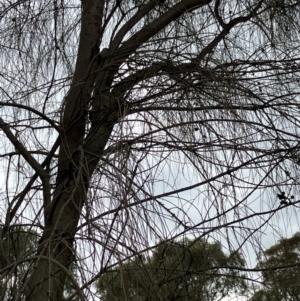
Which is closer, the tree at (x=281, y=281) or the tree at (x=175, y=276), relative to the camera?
the tree at (x=175, y=276)

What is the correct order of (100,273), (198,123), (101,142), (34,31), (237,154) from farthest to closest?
(34,31)
(101,142)
(237,154)
(198,123)
(100,273)

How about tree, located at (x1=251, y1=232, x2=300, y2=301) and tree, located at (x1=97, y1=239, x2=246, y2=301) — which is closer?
tree, located at (x1=97, y1=239, x2=246, y2=301)

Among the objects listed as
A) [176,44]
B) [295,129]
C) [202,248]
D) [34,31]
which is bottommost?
[202,248]

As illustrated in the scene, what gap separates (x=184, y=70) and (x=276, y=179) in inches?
14.6

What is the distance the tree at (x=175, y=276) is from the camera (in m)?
0.77

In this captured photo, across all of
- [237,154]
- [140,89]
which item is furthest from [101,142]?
[237,154]

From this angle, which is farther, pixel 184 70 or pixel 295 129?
pixel 295 129

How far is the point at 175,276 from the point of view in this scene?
3.72 feet

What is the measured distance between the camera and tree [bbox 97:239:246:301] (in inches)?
30.4

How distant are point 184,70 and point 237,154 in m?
0.21

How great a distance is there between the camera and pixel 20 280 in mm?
772

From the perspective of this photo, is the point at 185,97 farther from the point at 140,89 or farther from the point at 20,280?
the point at 20,280

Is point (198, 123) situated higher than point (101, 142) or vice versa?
point (101, 142)

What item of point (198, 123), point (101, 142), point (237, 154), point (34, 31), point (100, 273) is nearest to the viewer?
point (100, 273)
